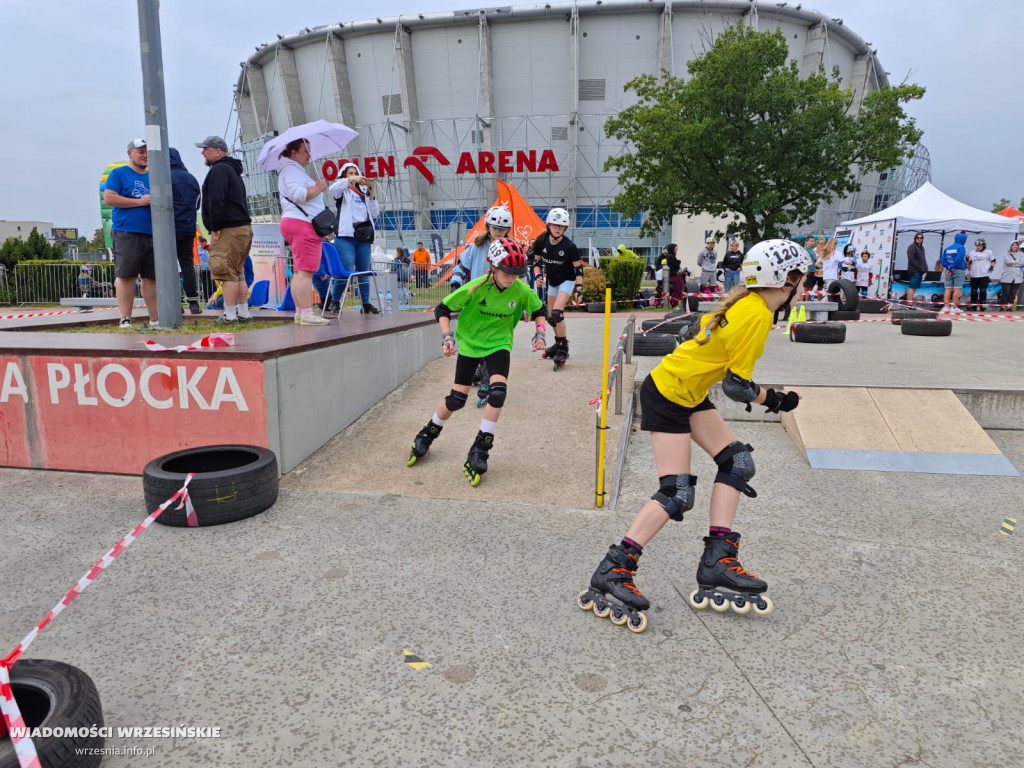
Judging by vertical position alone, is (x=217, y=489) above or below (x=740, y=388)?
below

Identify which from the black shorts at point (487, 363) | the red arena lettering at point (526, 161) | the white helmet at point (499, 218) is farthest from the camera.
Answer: the red arena lettering at point (526, 161)

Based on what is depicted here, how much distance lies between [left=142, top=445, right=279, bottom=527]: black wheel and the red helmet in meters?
2.17

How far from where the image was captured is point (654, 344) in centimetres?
898

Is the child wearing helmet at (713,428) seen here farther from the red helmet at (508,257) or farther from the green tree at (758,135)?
the green tree at (758,135)

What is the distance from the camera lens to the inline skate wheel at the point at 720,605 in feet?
10.4

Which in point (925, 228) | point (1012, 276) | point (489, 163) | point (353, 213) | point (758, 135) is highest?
point (489, 163)

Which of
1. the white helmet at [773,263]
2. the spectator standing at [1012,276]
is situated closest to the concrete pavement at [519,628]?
the white helmet at [773,263]

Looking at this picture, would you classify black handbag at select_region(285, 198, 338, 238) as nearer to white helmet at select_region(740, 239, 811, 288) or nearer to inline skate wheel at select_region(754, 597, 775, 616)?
white helmet at select_region(740, 239, 811, 288)

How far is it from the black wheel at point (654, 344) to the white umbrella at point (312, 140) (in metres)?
4.56

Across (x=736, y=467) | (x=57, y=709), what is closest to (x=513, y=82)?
(x=736, y=467)

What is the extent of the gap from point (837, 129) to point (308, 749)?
2583cm

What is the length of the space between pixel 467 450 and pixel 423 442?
0.52 meters

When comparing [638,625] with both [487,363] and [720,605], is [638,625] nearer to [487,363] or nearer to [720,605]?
[720,605]

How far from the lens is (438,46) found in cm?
4466
